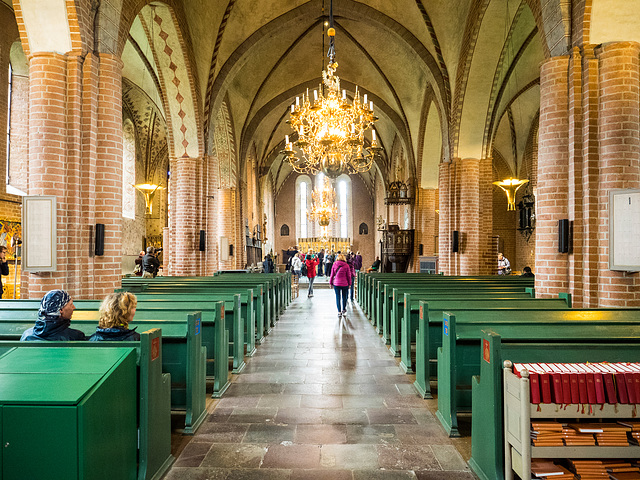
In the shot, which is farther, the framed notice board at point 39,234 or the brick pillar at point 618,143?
the framed notice board at point 39,234

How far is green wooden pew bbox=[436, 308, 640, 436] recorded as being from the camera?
3.61 m

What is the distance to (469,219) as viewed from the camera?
1163 cm

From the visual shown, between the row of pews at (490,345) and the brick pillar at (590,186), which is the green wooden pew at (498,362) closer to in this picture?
the row of pews at (490,345)

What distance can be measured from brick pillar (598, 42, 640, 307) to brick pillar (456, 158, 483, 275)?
578 centimetres

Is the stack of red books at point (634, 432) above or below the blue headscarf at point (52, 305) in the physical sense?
below

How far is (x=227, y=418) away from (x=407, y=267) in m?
14.7

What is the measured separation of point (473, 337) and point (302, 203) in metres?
30.8

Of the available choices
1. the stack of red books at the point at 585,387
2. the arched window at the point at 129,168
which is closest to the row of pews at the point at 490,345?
the stack of red books at the point at 585,387

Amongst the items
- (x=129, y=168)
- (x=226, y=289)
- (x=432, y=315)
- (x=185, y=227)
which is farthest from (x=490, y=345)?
(x=129, y=168)

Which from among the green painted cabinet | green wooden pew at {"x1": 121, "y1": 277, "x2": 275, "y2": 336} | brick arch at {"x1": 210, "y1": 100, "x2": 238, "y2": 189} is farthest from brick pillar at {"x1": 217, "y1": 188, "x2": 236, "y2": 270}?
the green painted cabinet

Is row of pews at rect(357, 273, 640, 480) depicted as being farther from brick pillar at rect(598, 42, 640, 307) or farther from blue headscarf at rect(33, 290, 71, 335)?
blue headscarf at rect(33, 290, 71, 335)

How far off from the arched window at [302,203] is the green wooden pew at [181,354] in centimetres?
3002

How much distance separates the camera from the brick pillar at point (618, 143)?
18.3ft

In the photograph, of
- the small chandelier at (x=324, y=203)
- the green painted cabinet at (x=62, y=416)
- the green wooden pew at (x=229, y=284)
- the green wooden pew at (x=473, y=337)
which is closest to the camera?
the green painted cabinet at (x=62, y=416)
